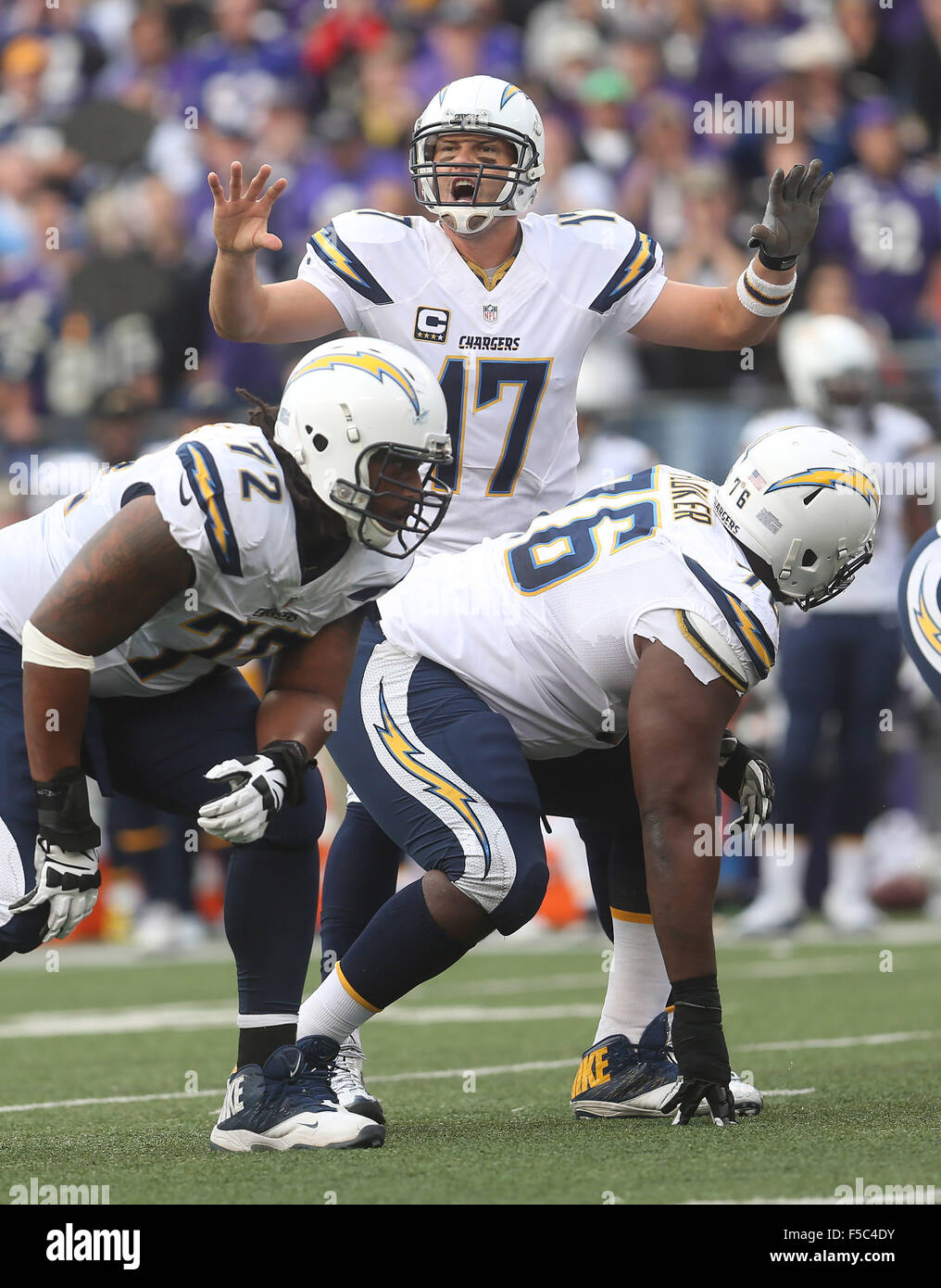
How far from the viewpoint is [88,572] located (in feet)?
11.0

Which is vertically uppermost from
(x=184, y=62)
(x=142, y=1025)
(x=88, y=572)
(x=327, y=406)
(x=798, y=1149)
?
(x=184, y=62)

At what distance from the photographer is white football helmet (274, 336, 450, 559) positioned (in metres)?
Result: 3.48

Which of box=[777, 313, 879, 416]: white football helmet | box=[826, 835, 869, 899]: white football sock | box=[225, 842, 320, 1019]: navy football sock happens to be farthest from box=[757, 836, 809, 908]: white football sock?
box=[225, 842, 320, 1019]: navy football sock

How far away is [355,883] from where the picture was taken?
4.29 m

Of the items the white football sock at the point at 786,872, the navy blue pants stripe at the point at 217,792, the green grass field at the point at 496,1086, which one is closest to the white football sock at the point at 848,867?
the white football sock at the point at 786,872

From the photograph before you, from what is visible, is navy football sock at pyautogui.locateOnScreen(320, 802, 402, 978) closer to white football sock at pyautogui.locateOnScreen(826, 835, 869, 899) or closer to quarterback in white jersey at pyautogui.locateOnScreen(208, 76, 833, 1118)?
quarterback in white jersey at pyautogui.locateOnScreen(208, 76, 833, 1118)

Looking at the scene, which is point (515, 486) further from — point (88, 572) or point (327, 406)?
point (88, 572)

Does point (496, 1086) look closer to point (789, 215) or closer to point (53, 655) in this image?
point (53, 655)

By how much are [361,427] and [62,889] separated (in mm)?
947

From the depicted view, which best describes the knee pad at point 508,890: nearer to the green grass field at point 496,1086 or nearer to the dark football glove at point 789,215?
the green grass field at point 496,1086

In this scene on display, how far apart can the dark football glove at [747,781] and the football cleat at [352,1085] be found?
0.95 metres

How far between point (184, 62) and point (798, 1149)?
34.1 ft

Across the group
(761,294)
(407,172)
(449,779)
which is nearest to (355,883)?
(449,779)

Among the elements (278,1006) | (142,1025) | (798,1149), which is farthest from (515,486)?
(142,1025)
